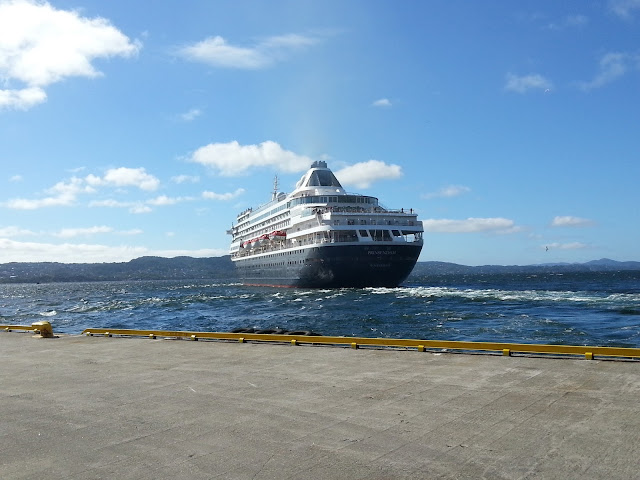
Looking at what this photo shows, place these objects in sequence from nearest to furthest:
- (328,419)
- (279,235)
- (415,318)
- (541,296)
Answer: (328,419) < (415,318) < (541,296) < (279,235)

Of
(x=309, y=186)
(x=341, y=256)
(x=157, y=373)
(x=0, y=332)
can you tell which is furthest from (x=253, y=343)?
(x=309, y=186)

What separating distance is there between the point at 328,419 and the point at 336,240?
145 ft

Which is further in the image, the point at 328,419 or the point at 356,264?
the point at 356,264

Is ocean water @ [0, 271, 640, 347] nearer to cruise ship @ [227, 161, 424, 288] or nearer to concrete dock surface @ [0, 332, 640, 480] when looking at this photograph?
cruise ship @ [227, 161, 424, 288]

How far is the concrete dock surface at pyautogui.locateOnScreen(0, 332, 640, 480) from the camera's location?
18.2 ft

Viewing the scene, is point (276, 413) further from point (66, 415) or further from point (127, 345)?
point (127, 345)

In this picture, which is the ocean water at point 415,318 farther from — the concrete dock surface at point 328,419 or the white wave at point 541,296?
the concrete dock surface at point 328,419

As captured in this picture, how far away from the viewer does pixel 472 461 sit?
218 inches

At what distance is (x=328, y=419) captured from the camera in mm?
7191

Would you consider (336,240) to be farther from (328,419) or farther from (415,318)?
(328,419)

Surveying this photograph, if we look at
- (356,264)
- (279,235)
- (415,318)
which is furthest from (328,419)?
(279,235)

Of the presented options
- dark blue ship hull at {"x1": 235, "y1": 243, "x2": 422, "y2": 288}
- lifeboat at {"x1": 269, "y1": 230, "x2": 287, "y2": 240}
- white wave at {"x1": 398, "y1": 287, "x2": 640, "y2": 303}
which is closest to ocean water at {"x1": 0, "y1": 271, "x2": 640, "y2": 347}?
white wave at {"x1": 398, "y1": 287, "x2": 640, "y2": 303}

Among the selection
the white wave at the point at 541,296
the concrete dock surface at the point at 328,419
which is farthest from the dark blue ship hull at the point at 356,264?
the concrete dock surface at the point at 328,419

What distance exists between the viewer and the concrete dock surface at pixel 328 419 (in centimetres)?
555
